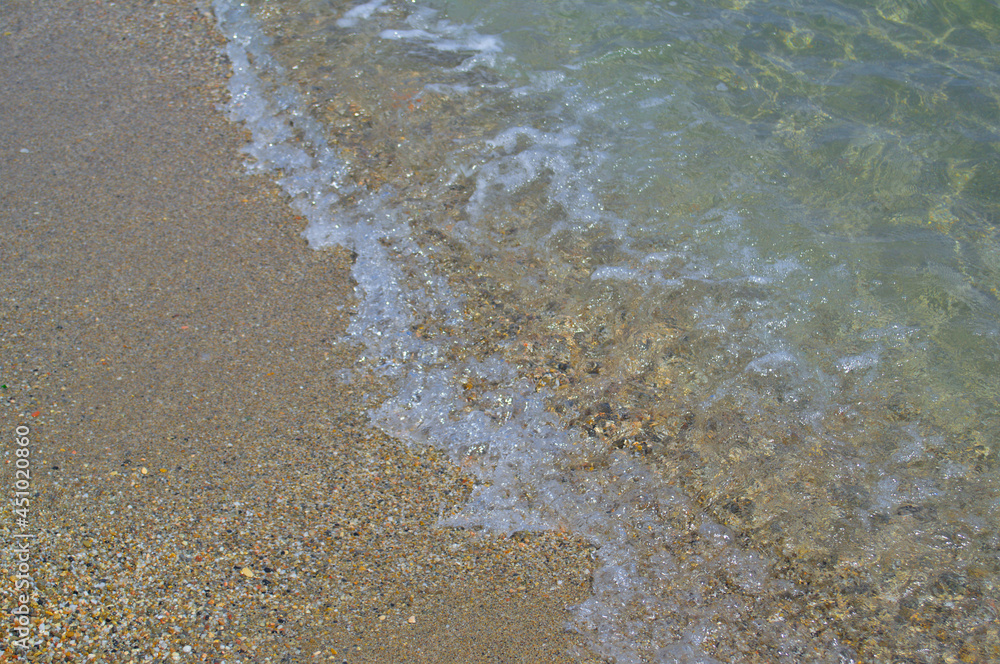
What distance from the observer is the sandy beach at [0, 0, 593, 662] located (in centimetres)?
247

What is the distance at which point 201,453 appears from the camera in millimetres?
2943

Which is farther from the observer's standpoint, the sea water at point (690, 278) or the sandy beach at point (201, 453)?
the sea water at point (690, 278)

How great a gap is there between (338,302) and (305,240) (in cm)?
51

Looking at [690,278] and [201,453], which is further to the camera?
[690,278]

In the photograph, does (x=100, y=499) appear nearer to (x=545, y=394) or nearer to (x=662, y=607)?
(x=545, y=394)

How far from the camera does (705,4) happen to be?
6.12 metres

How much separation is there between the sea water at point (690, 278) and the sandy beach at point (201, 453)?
0.68ft

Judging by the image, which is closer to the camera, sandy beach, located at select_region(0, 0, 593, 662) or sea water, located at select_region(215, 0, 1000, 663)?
sandy beach, located at select_region(0, 0, 593, 662)

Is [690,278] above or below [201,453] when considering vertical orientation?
above

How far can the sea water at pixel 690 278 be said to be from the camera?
2914 millimetres

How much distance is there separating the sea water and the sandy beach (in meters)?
0.21

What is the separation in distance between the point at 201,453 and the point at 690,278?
2707 mm

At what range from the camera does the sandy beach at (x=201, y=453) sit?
247 centimetres

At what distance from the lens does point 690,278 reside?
13.5ft
